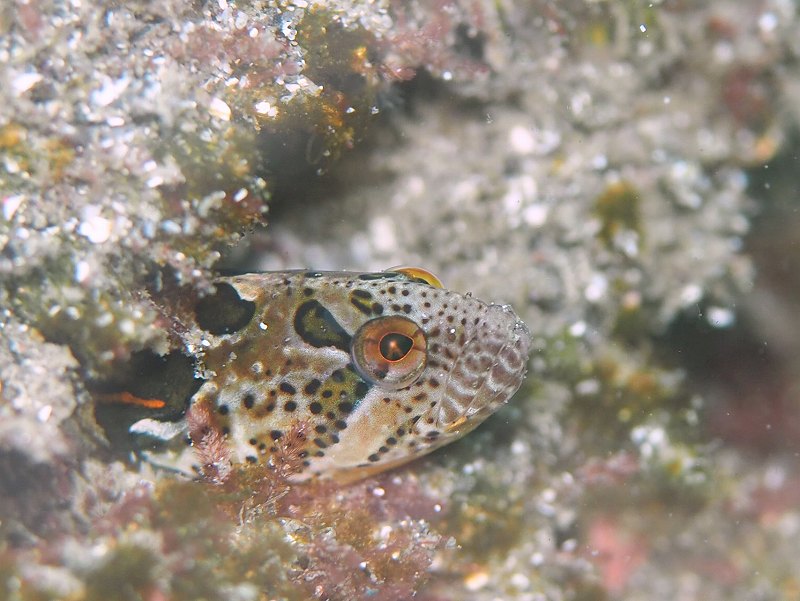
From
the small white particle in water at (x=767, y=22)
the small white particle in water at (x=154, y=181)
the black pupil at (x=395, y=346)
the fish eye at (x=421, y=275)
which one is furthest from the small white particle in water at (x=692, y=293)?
the small white particle in water at (x=154, y=181)

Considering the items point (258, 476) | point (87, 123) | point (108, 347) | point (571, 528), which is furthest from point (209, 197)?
point (571, 528)

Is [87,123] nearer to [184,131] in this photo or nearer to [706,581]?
[184,131]

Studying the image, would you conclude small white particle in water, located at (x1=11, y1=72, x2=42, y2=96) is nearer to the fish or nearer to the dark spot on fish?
the fish

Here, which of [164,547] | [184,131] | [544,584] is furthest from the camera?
[544,584]

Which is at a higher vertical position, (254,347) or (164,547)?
(254,347)

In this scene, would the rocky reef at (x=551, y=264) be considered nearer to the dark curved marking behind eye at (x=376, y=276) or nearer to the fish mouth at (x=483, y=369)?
the dark curved marking behind eye at (x=376, y=276)

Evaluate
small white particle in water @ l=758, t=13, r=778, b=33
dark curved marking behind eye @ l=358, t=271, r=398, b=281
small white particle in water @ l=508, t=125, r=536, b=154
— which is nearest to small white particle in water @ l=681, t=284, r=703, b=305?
small white particle in water @ l=508, t=125, r=536, b=154
